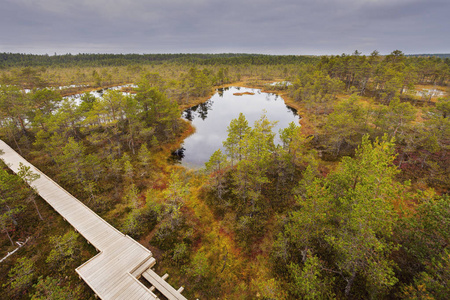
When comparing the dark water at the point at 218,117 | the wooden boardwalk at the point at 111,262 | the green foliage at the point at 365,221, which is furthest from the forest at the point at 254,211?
the dark water at the point at 218,117

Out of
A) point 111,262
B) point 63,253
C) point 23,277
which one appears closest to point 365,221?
point 111,262

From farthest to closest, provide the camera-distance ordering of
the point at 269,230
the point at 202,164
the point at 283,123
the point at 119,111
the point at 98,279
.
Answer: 1. the point at 283,123
2. the point at 202,164
3. the point at 119,111
4. the point at 269,230
5. the point at 98,279

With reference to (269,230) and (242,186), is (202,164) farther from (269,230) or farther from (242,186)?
(269,230)

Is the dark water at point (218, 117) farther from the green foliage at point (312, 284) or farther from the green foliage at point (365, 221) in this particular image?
the green foliage at point (312, 284)

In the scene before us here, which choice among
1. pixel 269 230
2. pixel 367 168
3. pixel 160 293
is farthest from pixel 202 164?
pixel 367 168

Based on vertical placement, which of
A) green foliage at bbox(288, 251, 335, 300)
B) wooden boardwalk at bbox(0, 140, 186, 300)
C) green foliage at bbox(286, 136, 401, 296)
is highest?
green foliage at bbox(286, 136, 401, 296)

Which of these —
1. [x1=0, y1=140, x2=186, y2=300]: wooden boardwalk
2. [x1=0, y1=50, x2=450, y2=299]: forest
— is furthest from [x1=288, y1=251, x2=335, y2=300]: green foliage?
[x1=0, y1=140, x2=186, y2=300]: wooden boardwalk

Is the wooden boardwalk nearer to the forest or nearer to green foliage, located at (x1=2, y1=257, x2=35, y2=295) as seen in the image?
the forest
